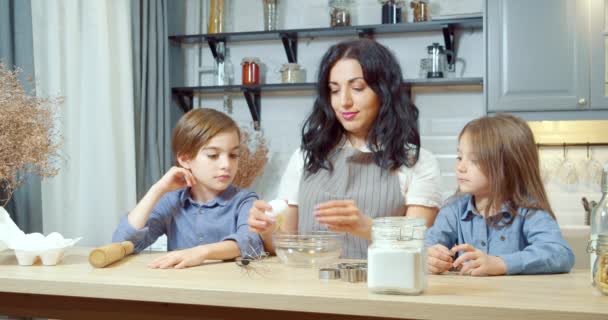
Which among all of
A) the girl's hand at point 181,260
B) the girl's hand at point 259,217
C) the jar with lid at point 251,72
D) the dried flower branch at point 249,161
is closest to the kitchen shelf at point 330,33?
the jar with lid at point 251,72

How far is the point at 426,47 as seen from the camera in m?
3.78

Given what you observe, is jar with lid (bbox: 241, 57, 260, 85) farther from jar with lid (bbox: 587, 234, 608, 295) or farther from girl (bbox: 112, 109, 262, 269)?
jar with lid (bbox: 587, 234, 608, 295)

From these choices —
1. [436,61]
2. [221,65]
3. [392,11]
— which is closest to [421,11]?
[392,11]

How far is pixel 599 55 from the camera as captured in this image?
3.24 metres

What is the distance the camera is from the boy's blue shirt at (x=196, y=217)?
176 centimetres

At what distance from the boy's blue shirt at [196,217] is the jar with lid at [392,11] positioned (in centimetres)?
210

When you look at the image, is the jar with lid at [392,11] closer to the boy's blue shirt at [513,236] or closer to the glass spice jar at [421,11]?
the glass spice jar at [421,11]

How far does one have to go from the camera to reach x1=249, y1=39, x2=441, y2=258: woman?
1.68 metres

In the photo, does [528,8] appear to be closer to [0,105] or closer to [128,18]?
[128,18]

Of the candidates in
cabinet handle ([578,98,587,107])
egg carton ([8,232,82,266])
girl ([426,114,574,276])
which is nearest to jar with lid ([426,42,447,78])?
cabinet handle ([578,98,587,107])

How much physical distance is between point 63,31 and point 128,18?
1.62 feet

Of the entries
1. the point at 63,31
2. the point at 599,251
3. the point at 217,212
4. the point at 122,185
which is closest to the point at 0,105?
the point at 217,212

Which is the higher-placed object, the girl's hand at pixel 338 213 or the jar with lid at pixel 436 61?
the jar with lid at pixel 436 61

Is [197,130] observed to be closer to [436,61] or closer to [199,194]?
[199,194]
